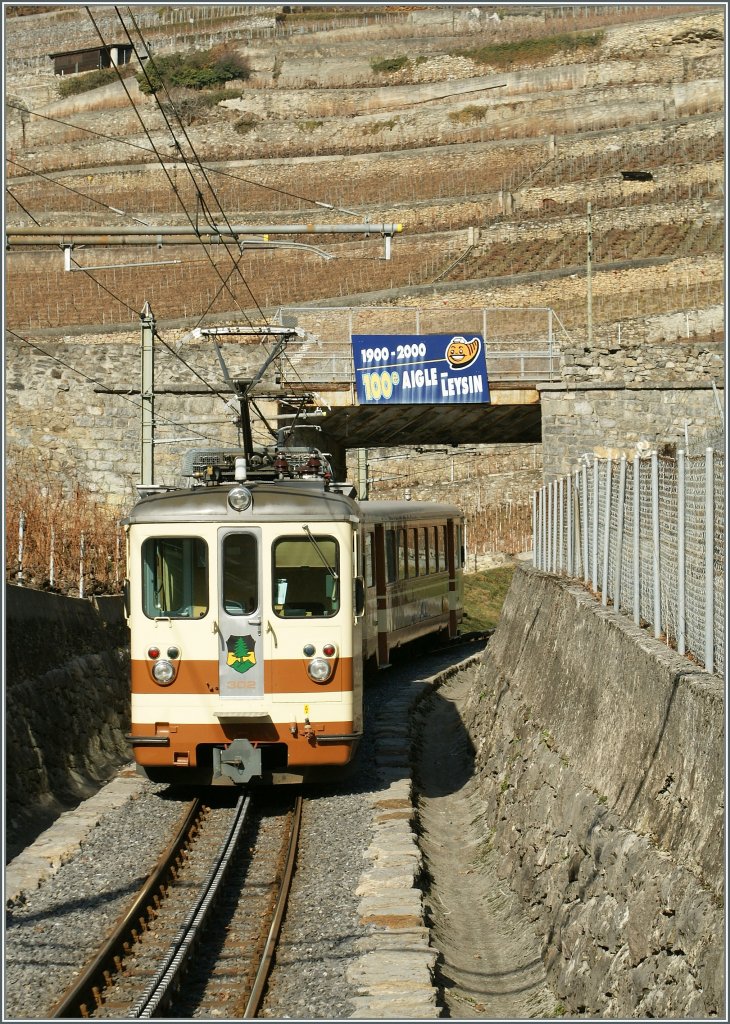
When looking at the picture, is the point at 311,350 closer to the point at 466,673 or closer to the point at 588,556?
the point at 466,673

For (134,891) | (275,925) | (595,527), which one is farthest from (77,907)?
(595,527)

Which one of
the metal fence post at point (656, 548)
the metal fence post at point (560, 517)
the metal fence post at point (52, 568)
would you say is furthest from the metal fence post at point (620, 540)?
the metal fence post at point (52, 568)

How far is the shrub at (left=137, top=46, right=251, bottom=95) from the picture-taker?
84625 millimetres

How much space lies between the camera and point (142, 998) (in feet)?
24.9

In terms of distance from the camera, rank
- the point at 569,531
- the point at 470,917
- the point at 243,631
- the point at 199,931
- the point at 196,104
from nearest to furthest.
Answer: the point at 199,931 → the point at 470,917 → the point at 243,631 → the point at 569,531 → the point at 196,104

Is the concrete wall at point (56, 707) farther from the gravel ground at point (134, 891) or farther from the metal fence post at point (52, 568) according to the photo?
the gravel ground at point (134, 891)

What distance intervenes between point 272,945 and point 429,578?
1683cm

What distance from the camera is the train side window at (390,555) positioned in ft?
70.5

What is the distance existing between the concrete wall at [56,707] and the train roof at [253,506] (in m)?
2.87

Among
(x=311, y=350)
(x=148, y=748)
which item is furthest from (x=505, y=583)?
(x=148, y=748)

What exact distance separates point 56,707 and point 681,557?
9.01m

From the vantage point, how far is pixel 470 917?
10914mm

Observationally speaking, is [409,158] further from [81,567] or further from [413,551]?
[81,567]

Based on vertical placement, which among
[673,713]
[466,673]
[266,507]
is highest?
[266,507]
